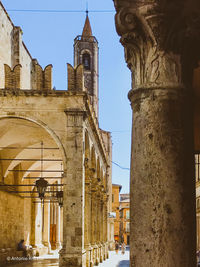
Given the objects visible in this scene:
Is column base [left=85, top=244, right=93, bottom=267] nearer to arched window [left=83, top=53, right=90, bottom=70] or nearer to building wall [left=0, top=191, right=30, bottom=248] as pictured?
building wall [left=0, top=191, right=30, bottom=248]

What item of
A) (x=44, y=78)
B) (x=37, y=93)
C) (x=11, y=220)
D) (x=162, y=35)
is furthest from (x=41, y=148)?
(x=162, y=35)

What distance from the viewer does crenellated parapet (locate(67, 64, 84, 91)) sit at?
48.7 feet

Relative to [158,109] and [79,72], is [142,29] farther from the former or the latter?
[79,72]

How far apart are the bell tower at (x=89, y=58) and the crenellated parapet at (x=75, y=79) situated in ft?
133

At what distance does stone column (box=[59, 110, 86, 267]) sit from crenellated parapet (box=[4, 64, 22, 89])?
1.78 m

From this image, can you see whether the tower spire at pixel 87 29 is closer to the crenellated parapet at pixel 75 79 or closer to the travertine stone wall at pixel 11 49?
the travertine stone wall at pixel 11 49

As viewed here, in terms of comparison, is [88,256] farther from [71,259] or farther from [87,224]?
[71,259]

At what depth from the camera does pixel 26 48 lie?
23781 millimetres

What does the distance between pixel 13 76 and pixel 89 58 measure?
43.0 m

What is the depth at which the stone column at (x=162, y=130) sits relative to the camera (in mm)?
2797

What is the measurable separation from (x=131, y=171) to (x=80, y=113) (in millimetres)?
11602

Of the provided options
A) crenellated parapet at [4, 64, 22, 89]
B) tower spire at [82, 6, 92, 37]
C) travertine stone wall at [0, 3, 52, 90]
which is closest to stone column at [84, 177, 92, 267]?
crenellated parapet at [4, 64, 22, 89]

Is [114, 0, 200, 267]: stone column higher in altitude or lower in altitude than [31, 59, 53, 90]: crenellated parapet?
lower

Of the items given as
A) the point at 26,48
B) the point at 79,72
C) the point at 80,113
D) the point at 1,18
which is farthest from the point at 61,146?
the point at 26,48
